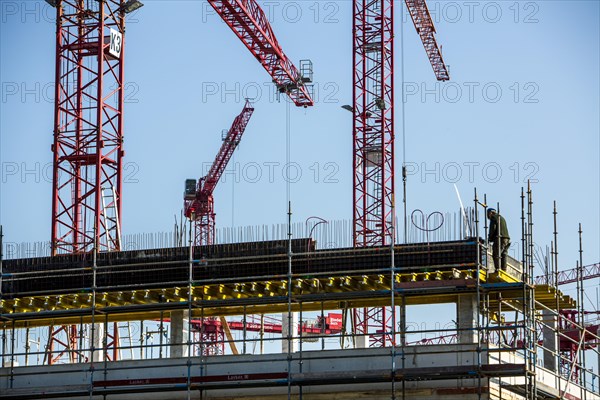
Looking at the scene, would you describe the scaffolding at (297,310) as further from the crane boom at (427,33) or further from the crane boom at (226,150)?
the crane boom at (226,150)

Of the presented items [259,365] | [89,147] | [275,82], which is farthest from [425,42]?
[259,365]

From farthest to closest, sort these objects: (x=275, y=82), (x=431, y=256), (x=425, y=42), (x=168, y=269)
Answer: (x=425, y=42) → (x=275, y=82) → (x=168, y=269) → (x=431, y=256)

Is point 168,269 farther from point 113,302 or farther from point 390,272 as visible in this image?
point 390,272

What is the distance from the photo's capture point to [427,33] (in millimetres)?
85438

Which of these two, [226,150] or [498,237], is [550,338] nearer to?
[498,237]

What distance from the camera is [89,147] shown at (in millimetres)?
58000

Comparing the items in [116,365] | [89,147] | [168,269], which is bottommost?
[116,365]

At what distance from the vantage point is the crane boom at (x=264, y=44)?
229ft

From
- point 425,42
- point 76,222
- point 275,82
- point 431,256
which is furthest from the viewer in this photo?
point 425,42

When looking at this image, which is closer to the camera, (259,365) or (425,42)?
(259,365)

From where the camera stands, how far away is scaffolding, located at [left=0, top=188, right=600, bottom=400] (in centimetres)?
3538

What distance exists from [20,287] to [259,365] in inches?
336

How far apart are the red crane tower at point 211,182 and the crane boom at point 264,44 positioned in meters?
25.4

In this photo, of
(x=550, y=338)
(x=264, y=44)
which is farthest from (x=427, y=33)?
(x=550, y=338)
